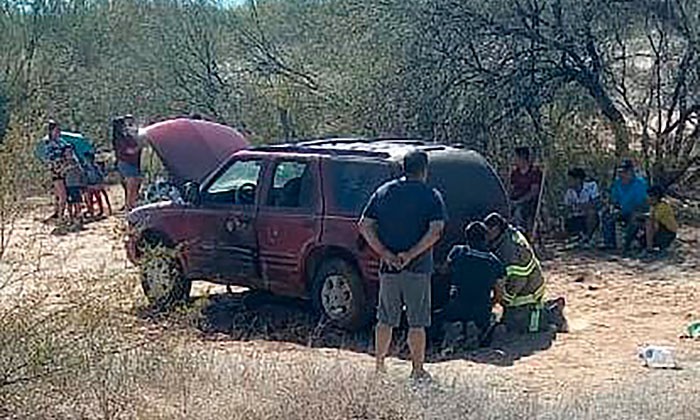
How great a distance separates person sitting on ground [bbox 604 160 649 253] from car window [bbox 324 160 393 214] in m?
5.20

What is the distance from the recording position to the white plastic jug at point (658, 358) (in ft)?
32.5

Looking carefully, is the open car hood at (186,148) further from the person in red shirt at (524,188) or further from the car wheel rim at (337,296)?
the person in red shirt at (524,188)

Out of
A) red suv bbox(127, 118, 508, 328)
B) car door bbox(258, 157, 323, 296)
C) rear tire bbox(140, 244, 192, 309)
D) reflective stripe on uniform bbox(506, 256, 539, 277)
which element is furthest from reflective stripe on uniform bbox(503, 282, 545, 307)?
rear tire bbox(140, 244, 192, 309)

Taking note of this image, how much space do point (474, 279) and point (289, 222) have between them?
1980 millimetres

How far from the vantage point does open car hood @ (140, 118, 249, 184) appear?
13836 mm

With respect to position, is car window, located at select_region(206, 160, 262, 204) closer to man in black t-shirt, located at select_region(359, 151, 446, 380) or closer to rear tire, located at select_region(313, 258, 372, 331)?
rear tire, located at select_region(313, 258, 372, 331)

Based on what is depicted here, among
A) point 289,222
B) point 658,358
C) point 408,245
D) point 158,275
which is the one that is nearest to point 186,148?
point 158,275

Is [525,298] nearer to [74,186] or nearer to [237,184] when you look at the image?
[237,184]

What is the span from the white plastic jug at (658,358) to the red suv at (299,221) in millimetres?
1821

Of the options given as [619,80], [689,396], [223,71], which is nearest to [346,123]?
[619,80]

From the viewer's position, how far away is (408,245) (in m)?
9.34

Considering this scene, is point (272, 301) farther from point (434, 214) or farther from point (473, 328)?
point (434, 214)

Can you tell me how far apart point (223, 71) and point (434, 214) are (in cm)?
1608

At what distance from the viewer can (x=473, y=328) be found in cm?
1071
